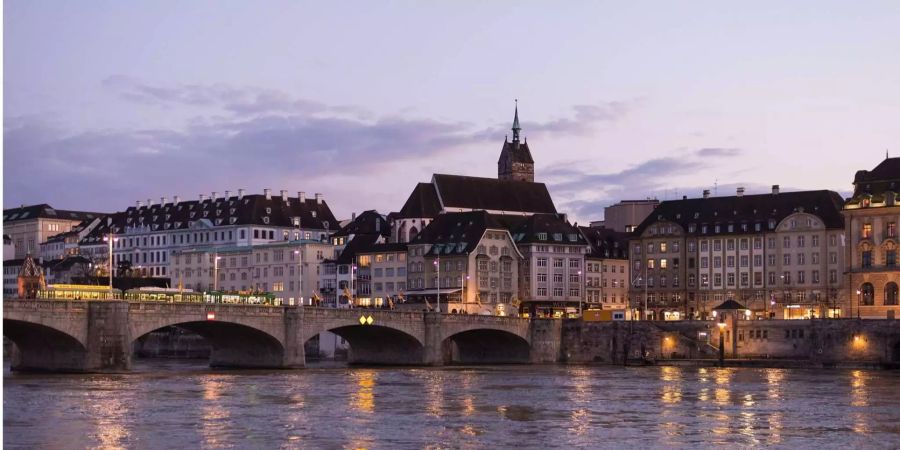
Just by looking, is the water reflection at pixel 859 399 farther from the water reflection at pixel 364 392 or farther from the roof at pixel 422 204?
the roof at pixel 422 204

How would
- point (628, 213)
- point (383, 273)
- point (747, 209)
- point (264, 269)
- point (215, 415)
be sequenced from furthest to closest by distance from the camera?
point (628, 213)
point (264, 269)
point (383, 273)
point (747, 209)
point (215, 415)

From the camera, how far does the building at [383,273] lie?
500ft

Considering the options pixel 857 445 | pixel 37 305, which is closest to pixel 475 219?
pixel 37 305

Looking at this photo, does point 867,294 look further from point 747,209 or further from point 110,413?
point 110,413

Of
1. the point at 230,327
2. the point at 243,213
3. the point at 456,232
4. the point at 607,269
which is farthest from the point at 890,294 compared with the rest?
the point at 243,213

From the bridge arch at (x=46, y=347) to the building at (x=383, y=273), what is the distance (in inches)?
2649

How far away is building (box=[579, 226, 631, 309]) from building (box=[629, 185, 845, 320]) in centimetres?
666

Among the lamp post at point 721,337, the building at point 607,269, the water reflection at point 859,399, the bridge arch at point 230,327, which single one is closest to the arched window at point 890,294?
the lamp post at point 721,337

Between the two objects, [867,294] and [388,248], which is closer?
[867,294]

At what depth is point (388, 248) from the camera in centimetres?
15462

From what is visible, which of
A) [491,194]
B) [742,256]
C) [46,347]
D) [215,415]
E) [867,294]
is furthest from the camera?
[491,194]

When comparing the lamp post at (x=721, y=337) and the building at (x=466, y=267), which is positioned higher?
the building at (x=466, y=267)

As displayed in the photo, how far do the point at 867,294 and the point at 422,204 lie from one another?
55.4m

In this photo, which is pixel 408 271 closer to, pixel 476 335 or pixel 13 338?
pixel 476 335
